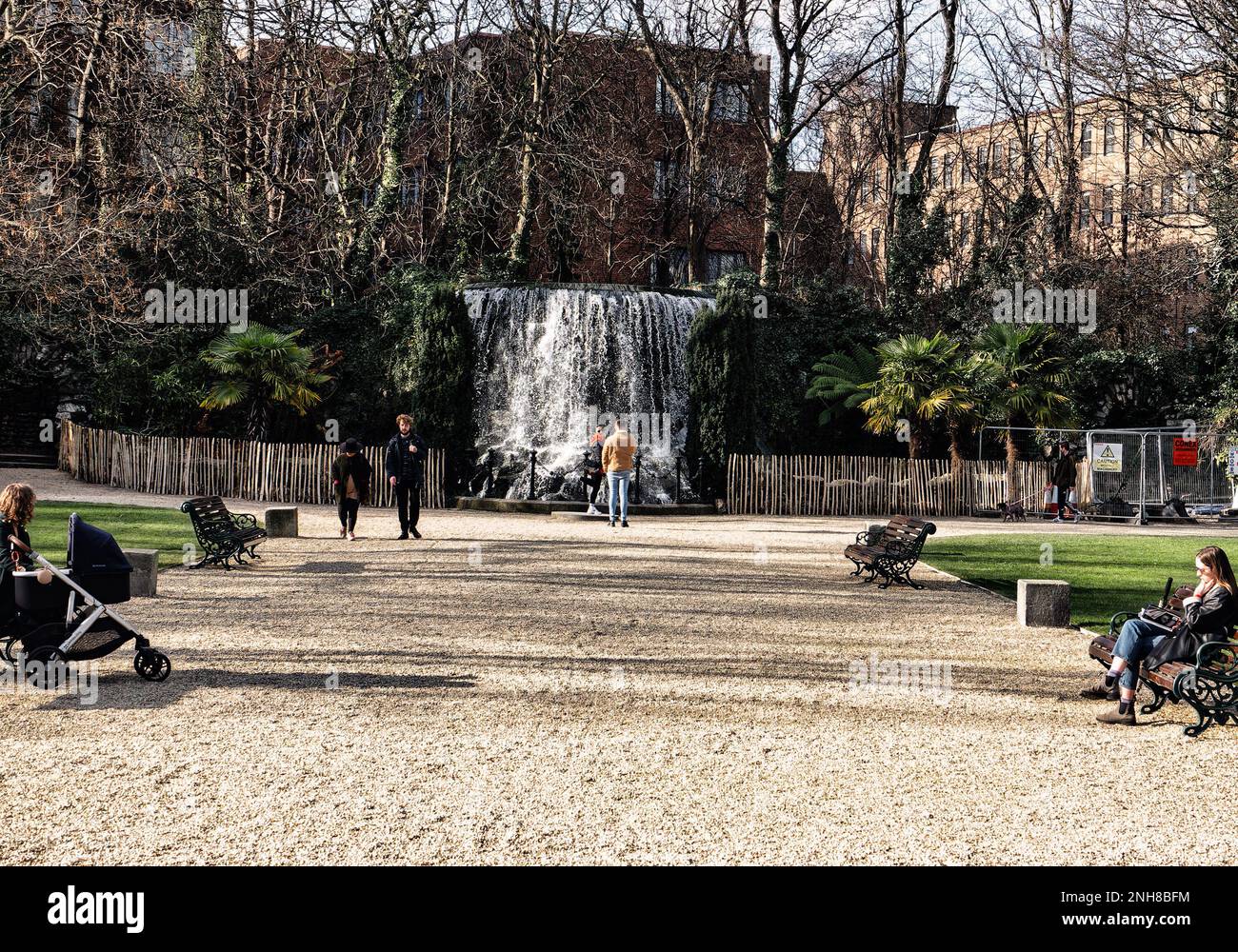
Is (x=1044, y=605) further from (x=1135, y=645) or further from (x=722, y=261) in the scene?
(x=722, y=261)

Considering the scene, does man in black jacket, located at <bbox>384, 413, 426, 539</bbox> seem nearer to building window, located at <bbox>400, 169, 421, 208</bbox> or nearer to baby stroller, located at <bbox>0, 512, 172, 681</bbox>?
baby stroller, located at <bbox>0, 512, 172, 681</bbox>

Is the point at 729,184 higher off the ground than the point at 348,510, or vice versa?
the point at 729,184

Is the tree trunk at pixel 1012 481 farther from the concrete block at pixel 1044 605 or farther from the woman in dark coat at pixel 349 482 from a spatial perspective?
the concrete block at pixel 1044 605

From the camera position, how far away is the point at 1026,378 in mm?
33062

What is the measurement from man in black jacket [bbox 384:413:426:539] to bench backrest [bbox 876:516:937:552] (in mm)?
7344

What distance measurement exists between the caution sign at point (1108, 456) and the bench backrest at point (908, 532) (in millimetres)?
14427

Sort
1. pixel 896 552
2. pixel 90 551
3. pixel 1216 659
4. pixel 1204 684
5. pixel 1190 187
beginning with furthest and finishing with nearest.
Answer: pixel 1190 187 → pixel 896 552 → pixel 90 551 → pixel 1216 659 → pixel 1204 684

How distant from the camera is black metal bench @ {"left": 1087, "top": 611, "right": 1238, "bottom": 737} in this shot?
7.80 m

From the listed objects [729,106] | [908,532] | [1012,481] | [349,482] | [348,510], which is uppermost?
[729,106]

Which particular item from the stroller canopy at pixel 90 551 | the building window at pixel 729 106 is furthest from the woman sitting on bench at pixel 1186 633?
the building window at pixel 729 106

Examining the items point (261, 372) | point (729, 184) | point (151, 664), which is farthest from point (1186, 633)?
point (729, 184)

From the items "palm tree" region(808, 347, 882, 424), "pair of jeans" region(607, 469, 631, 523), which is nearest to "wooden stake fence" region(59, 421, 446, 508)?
"pair of jeans" region(607, 469, 631, 523)

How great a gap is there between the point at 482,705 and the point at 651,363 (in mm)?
25356

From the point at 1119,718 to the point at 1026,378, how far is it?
26379 mm
